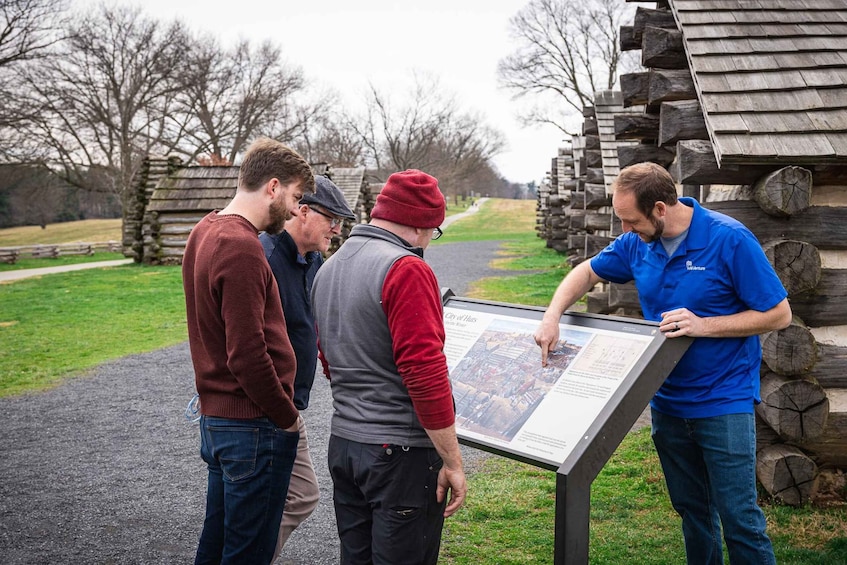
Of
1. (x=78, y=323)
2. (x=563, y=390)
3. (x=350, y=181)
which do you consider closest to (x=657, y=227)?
(x=563, y=390)

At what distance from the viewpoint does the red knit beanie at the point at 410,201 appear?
2734mm

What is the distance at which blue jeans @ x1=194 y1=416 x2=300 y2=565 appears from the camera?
2863mm

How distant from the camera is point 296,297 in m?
3.34

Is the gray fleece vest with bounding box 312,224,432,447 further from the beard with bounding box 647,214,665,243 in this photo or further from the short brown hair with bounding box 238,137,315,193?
the beard with bounding box 647,214,665,243

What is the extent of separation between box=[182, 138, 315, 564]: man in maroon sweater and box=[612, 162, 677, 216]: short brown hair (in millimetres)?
1398

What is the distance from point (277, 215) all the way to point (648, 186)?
1605 mm

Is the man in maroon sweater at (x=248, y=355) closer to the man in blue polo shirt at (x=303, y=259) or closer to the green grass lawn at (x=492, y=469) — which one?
the man in blue polo shirt at (x=303, y=259)

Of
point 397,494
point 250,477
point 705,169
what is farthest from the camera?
point 705,169

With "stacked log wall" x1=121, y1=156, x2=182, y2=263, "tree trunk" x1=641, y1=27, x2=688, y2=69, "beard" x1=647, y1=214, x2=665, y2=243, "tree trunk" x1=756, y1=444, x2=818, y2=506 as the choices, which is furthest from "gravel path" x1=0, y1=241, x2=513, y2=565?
"stacked log wall" x1=121, y1=156, x2=182, y2=263

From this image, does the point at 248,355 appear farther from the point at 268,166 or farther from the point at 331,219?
the point at 331,219

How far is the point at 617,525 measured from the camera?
4719 millimetres

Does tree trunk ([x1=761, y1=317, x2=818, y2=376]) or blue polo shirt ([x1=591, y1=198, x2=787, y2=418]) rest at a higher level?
blue polo shirt ([x1=591, y1=198, x2=787, y2=418])

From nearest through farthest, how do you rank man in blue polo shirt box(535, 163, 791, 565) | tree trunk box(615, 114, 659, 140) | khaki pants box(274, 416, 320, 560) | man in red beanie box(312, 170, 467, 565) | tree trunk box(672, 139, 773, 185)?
man in red beanie box(312, 170, 467, 565), man in blue polo shirt box(535, 163, 791, 565), khaki pants box(274, 416, 320, 560), tree trunk box(672, 139, 773, 185), tree trunk box(615, 114, 659, 140)

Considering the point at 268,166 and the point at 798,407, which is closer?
the point at 268,166
